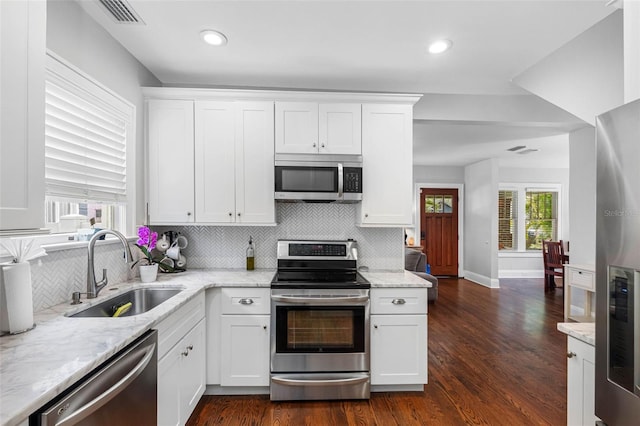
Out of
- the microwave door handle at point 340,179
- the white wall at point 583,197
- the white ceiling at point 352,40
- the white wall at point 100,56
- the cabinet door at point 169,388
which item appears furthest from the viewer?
the white wall at point 583,197

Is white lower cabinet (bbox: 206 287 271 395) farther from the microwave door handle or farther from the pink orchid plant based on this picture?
the microwave door handle

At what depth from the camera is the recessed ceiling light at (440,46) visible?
2230mm

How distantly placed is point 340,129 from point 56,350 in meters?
2.27

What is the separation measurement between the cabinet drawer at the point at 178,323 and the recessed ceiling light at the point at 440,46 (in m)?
2.44

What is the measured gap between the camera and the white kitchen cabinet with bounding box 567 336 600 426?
126cm

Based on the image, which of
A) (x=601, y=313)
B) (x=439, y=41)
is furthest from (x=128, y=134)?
(x=601, y=313)

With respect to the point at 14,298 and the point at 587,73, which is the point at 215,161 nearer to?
the point at 14,298

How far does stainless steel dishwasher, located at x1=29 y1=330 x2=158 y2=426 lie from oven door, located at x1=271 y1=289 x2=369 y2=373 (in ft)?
3.09

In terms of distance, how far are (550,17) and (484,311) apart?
4005 millimetres

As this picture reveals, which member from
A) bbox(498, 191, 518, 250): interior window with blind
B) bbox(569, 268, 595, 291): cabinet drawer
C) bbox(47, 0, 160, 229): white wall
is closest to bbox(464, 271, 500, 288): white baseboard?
bbox(498, 191, 518, 250): interior window with blind

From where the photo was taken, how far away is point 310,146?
2695 millimetres

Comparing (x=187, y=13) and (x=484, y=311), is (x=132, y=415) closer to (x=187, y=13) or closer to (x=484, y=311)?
(x=187, y=13)

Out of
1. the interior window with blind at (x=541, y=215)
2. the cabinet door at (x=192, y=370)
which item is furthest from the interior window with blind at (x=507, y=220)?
the cabinet door at (x=192, y=370)

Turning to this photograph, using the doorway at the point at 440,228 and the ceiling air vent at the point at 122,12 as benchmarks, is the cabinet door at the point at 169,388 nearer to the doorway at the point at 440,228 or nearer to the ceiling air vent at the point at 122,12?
the ceiling air vent at the point at 122,12
